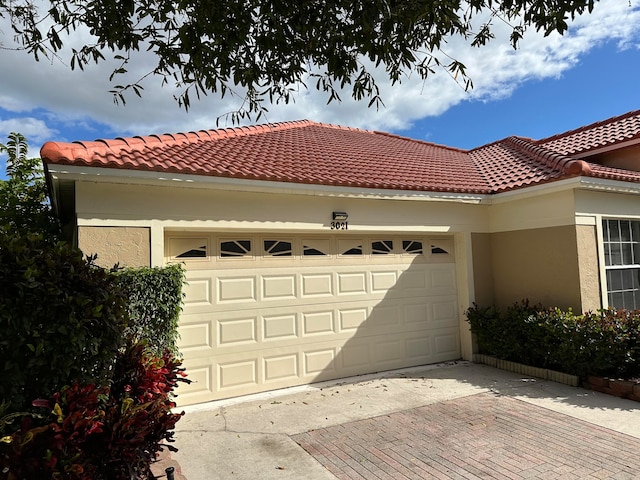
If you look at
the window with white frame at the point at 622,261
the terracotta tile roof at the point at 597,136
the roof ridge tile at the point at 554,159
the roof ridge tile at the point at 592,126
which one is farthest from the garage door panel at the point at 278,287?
the roof ridge tile at the point at 592,126

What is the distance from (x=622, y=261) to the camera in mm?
8570

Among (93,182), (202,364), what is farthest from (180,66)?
(202,364)

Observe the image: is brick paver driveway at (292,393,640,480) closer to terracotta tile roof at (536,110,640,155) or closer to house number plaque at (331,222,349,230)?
house number plaque at (331,222,349,230)

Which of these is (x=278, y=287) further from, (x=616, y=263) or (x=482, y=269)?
(x=616, y=263)

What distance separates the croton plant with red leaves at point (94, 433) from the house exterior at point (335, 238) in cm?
300

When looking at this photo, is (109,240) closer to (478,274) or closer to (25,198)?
(25,198)

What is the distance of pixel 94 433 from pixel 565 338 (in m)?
7.09

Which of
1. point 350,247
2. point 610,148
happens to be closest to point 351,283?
point 350,247

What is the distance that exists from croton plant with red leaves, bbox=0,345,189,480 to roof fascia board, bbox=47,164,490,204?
124 inches

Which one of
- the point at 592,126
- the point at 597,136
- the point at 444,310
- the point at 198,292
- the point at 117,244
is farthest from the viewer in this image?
the point at 592,126

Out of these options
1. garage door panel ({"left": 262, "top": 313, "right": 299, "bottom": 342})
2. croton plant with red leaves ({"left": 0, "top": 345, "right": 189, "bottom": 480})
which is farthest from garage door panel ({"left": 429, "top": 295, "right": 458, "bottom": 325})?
croton plant with red leaves ({"left": 0, "top": 345, "right": 189, "bottom": 480})

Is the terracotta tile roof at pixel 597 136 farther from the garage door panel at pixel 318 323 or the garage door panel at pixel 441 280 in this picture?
the garage door panel at pixel 318 323

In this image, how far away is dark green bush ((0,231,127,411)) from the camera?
2.92 meters

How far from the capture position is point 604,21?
4.65m
